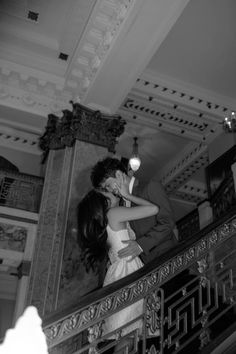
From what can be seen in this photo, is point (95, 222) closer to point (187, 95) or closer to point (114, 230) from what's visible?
point (114, 230)

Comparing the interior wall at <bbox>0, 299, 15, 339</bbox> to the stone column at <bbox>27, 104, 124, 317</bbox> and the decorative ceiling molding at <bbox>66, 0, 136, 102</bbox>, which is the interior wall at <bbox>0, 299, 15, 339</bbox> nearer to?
the stone column at <bbox>27, 104, 124, 317</bbox>

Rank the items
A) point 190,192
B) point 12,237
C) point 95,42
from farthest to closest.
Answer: point 190,192 → point 12,237 → point 95,42

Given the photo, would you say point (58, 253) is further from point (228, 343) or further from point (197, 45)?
point (197, 45)

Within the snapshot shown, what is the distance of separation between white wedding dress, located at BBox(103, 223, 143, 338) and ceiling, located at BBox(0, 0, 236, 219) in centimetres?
384

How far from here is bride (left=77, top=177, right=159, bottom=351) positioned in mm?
3545

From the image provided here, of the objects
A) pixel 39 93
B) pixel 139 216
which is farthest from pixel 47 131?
pixel 139 216

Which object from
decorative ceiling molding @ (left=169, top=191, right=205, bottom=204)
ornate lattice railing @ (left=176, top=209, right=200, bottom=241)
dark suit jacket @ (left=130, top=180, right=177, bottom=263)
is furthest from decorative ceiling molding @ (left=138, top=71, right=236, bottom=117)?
dark suit jacket @ (left=130, top=180, right=177, bottom=263)

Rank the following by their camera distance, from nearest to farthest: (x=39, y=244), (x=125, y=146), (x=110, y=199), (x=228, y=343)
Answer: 1. (x=228, y=343)
2. (x=110, y=199)
3. (x=39, y=244)
4. (x=125, y=146)

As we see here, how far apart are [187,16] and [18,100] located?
3724 millimetres

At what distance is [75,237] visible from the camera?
6953mm

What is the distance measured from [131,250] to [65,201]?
11.8 ft

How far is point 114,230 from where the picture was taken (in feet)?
12.8

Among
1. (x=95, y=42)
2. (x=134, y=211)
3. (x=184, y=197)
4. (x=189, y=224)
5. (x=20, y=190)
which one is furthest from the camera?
(x=184, y=197)

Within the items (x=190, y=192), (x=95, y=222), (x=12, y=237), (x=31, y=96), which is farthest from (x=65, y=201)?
(x=190, y=192)
